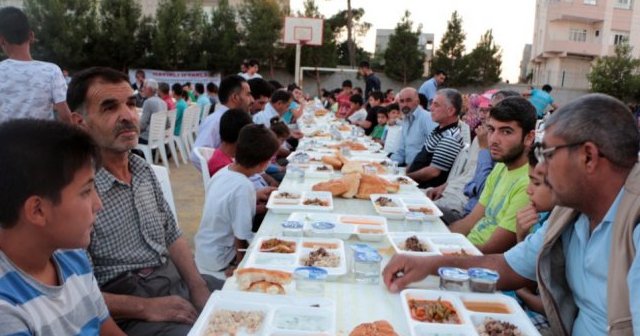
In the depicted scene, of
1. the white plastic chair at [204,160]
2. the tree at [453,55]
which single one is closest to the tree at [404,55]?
the tree at [453,55]

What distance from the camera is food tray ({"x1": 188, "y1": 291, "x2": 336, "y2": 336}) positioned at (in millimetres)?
1340

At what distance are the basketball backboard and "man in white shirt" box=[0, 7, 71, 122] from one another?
41.8ft

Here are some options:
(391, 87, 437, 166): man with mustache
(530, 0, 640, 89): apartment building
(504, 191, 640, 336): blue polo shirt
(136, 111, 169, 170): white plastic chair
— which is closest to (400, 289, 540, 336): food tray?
(504, 191, 640, 336): blue polo shirt

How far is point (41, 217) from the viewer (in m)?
1.20

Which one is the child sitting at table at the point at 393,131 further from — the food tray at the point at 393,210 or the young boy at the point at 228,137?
the food tray at the point at 393,210

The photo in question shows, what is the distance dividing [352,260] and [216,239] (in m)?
0.99

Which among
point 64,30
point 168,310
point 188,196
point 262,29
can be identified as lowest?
point 188,196

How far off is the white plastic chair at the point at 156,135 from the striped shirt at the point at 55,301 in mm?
5290

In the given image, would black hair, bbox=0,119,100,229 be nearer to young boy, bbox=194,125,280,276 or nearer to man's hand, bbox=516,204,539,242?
young boy, bbox=194,125,280,276

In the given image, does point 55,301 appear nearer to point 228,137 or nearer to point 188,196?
point 228,137

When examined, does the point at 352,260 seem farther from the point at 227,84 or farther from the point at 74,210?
the point at 227,84

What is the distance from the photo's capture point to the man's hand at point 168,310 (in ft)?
5.85

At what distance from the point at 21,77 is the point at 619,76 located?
88.5 feet

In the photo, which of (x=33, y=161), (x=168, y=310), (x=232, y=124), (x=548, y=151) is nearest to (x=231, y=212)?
(x=168, y=310)
